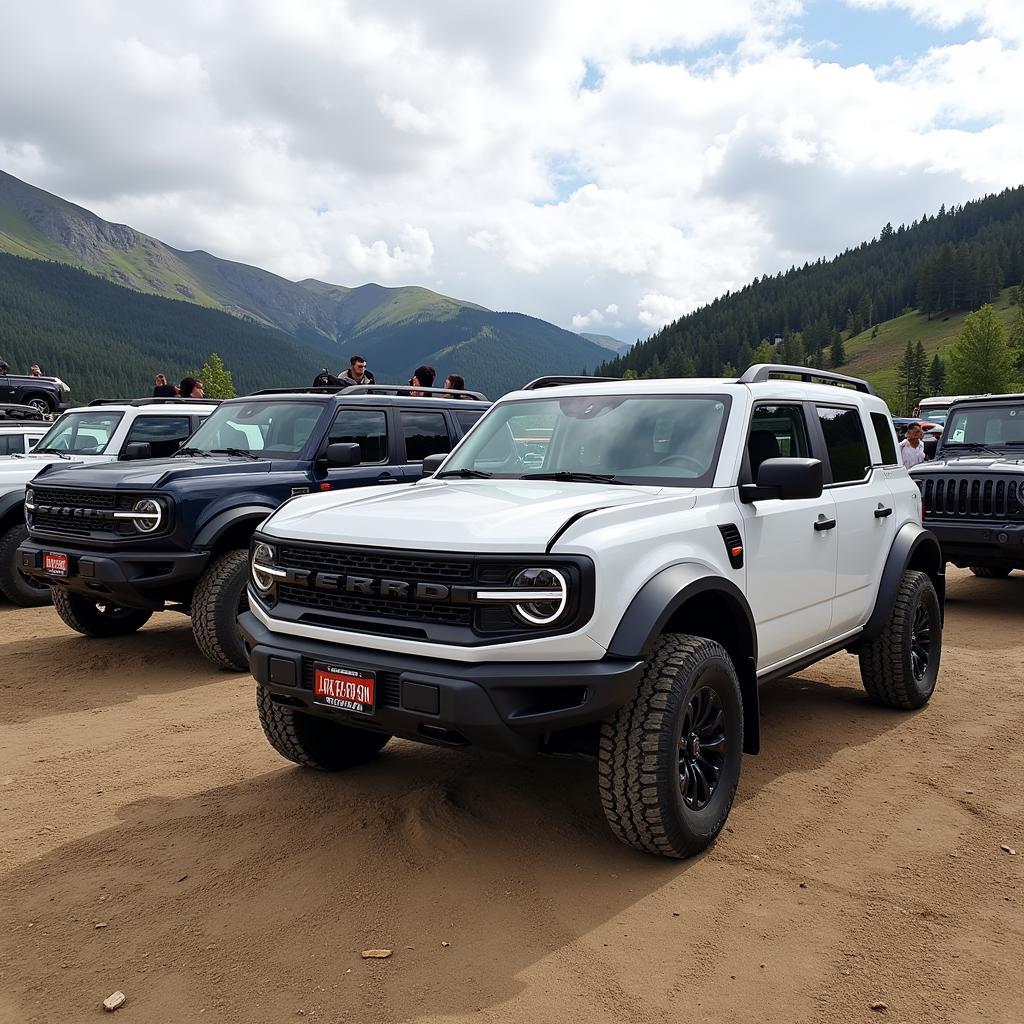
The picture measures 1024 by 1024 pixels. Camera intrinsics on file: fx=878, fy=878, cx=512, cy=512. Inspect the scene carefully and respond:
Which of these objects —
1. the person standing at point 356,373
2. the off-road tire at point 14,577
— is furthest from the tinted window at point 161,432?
the person standing at point 356,373

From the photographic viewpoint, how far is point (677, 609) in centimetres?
364

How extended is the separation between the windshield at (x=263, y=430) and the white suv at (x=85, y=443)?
5.49 feet

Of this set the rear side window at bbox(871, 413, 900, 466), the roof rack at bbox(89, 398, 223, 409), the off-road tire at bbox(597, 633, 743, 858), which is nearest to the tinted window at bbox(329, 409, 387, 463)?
the roof rack at bbox(89, 398, 223, 409)

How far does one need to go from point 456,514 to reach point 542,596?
0.58 meters

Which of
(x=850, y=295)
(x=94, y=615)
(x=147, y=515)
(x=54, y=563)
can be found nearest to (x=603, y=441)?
(x=147, y=515)

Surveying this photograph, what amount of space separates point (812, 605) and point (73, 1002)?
3.64 metres

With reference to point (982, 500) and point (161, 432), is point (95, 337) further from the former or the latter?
point (982, 500)

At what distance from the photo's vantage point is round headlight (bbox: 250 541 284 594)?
3.84m

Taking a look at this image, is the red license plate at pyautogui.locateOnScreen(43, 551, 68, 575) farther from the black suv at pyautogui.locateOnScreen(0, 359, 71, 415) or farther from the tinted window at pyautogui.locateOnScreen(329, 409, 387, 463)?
A: the black suv at pyautogui.locateOnScreen(0, 359, 71, 415)

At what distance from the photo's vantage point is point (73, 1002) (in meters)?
2.75

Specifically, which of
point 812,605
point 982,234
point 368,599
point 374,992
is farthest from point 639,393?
point 982,234

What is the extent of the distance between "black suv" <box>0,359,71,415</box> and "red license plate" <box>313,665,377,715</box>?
59.4ft

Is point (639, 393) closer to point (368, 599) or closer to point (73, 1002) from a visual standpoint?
point (368, 599)

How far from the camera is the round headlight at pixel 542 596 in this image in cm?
311
